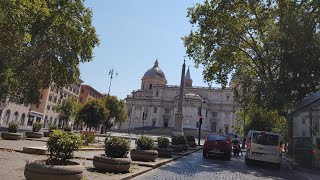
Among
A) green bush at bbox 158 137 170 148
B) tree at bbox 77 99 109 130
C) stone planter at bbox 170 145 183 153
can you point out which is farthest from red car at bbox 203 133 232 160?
tree at bbox 77 99 109 130

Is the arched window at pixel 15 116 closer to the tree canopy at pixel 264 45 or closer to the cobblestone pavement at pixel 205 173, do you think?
the tree canopy at pixel 264 45

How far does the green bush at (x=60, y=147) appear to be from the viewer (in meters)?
7.86

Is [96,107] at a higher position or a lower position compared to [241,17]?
lower

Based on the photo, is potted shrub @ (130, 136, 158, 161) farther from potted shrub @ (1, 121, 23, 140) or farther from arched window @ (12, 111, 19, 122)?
arched window @ (12, 111, 19, 122)

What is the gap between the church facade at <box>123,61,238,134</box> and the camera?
10375 centimetres

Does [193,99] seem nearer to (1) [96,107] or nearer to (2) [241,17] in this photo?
(1) [96,107]

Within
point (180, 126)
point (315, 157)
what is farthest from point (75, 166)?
point (180, 126)

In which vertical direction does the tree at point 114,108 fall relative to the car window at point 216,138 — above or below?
above

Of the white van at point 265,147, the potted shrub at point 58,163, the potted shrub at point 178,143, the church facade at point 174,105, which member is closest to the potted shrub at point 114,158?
the potted shrub at point 58,163

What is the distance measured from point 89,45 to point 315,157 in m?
22.5

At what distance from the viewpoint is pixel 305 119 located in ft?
68.6

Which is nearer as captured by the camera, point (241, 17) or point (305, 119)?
point (305, 119)

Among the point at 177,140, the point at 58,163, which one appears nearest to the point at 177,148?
the point at 177,140

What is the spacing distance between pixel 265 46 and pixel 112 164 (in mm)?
21513
